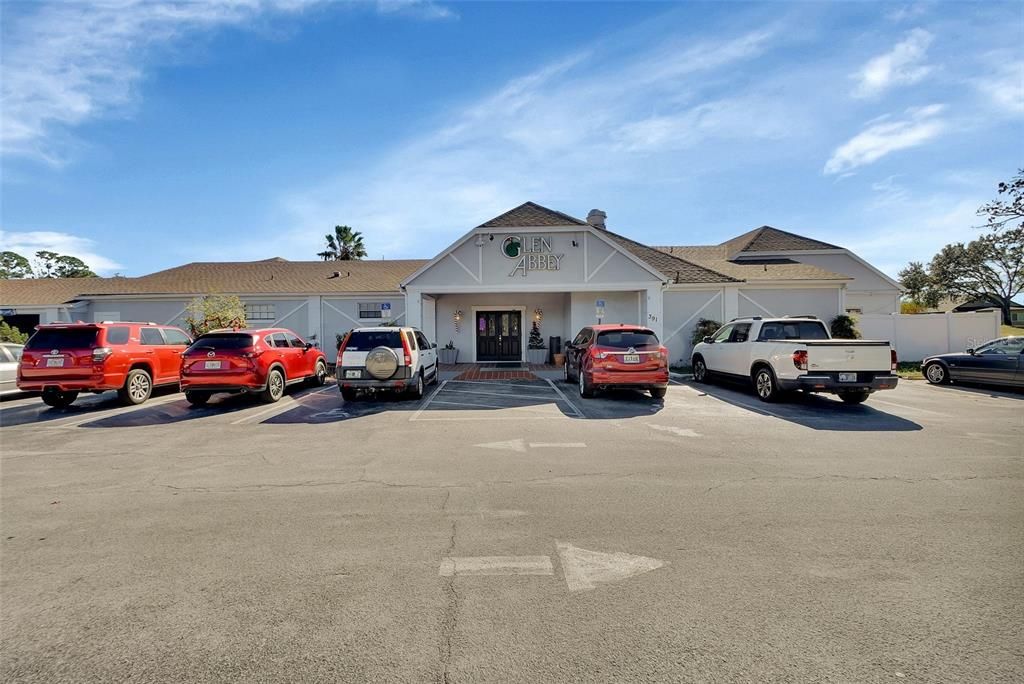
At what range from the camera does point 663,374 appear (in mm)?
10555

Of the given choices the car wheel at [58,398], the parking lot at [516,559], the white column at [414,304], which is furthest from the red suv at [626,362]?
the car wheel at [58,398]

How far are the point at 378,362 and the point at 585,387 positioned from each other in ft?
15.5

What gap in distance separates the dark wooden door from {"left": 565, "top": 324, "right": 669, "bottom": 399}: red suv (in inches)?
405

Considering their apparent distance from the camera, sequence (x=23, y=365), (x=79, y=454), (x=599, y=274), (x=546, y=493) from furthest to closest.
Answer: (x=599, y=274) < (x=23, y=365) < (x=79, y=454) < (x=546, y=493)

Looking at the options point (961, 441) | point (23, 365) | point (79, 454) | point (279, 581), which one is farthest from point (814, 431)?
point (23, 365)

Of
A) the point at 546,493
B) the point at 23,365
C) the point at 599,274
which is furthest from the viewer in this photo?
the point at 599,274

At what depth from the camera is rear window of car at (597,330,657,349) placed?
10766mm

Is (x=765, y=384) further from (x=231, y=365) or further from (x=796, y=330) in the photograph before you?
(x=231, y=365)

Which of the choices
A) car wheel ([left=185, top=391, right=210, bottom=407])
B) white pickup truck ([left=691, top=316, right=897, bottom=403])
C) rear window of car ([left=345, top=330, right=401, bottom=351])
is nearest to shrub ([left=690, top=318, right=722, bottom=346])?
white pickup truck ([left=691, top=316, right=897, bottom=403])

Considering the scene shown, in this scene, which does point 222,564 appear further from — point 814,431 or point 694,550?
point 814,431

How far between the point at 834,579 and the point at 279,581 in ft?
12.1

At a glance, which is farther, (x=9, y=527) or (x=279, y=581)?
(x=9, y=527)

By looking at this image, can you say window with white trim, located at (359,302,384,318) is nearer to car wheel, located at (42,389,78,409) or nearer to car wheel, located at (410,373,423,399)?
car wheel, located at (410,373,423,399)

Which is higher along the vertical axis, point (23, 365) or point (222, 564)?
point (23, 365)
